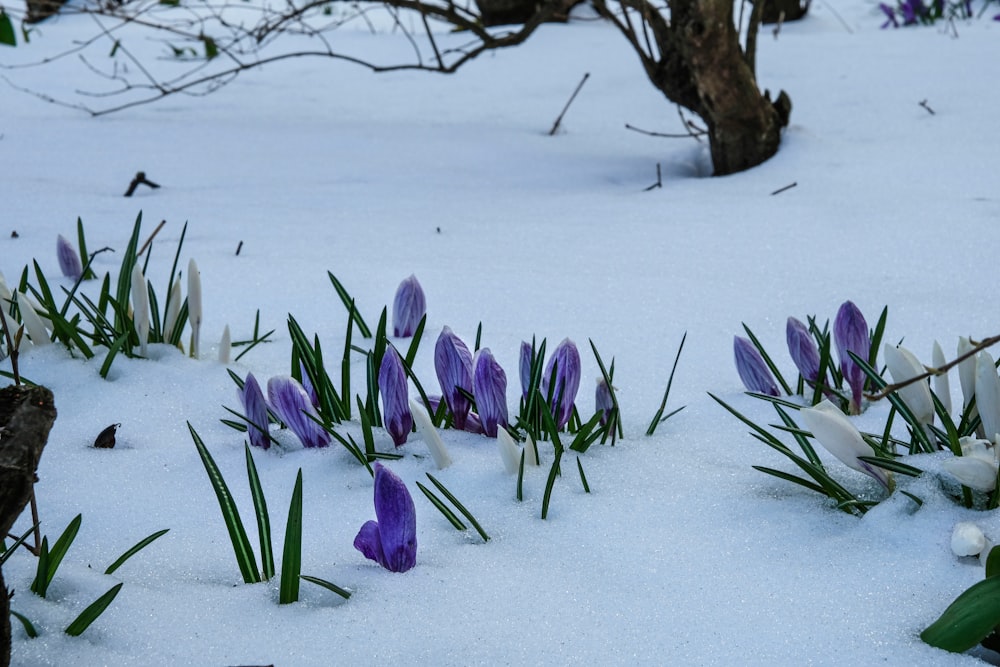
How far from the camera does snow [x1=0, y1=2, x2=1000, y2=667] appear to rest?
31.9 inches

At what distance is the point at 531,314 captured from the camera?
70.6 inches

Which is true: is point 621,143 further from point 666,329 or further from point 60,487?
point 60,487

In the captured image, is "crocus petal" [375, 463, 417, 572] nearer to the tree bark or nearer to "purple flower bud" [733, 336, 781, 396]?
the tree bark

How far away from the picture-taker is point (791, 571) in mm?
896

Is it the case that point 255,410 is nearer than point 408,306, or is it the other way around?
point 255,410

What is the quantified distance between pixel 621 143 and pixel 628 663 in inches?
110

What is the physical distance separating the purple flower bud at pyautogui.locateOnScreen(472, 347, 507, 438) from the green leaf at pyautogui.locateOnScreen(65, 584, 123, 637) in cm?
50

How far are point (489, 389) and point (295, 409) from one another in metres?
0.22

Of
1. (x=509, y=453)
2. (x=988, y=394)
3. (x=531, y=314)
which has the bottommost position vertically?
(x=531, y=314)

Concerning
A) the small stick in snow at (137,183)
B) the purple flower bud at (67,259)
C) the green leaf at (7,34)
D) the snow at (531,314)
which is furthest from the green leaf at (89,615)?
the green leaf at (7,34)

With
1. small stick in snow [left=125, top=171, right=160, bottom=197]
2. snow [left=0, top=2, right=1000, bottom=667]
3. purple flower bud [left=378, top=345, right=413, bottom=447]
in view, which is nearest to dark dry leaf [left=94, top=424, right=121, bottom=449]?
snow [left=0, top=2, right=1000, bottom=667]

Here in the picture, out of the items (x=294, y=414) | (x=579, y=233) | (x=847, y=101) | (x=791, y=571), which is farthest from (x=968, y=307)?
(x=847, y=101)

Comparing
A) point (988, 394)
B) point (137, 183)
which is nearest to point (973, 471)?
point (988, 394)

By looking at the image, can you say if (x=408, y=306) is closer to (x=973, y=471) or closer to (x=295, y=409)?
(x=295, y=409)
